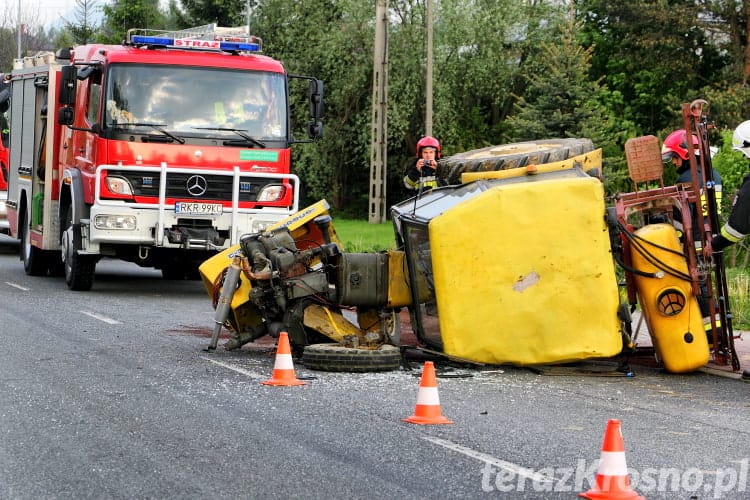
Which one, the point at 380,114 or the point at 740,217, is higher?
the point at 380,114

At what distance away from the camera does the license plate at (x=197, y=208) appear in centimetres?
1606

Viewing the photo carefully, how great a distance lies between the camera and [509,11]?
1823 inches

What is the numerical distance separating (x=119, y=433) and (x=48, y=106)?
11608 mm

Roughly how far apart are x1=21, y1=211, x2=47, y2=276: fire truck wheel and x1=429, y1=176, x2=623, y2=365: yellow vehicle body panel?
35.5 feet

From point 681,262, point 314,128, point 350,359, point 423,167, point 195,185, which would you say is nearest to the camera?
point 350,359

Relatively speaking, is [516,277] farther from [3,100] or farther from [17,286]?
[3,100]

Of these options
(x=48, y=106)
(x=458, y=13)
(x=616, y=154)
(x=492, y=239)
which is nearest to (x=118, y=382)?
(x=492, y=239)

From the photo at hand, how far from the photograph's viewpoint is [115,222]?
15.9 meters

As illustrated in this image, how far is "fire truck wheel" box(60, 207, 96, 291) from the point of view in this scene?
16594 mm

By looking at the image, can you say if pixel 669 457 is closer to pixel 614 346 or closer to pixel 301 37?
pixel 614 346

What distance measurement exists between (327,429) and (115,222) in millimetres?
8949

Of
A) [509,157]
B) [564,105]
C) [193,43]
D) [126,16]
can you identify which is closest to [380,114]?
[564,105]

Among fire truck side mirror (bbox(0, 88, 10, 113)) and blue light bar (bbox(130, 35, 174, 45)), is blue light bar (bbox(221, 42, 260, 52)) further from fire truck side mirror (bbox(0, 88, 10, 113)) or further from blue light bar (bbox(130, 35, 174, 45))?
fire truck side mirror (bbox(0, 88, 10, 113))

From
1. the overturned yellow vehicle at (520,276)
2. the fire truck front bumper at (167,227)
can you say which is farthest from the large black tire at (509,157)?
the fire truck front bumper at (167,227)
